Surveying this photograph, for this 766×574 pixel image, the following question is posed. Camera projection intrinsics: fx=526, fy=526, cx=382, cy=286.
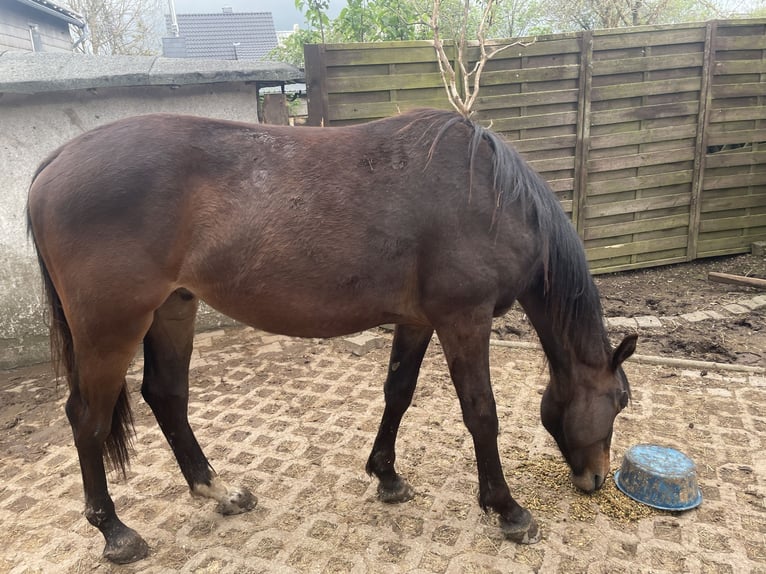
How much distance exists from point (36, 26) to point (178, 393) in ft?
38.9

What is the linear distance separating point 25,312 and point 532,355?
13.6 ft

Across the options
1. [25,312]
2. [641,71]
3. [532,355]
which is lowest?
[532,355]

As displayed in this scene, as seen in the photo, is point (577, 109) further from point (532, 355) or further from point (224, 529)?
point (224, 529)

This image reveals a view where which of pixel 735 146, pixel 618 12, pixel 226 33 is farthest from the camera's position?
pixel 226 33

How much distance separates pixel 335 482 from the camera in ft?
9.05

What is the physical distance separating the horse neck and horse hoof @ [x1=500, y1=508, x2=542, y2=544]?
0.65m

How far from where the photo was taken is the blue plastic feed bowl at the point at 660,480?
240 cm

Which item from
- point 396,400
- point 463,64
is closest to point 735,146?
point 463,64

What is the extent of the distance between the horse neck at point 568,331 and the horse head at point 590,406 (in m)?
0.03

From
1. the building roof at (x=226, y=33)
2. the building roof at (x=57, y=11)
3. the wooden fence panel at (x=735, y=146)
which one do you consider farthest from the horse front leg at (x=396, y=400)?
the building roof at (x=226, y=33)

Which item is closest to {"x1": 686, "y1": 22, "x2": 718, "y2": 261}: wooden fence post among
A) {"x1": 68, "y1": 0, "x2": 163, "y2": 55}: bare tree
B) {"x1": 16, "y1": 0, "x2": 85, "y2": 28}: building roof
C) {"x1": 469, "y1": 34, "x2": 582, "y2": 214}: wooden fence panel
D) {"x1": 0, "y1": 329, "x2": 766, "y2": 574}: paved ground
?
{"x1": 469, "y1": 34, "x2": 582, "y2": 214}: wooden fence panel

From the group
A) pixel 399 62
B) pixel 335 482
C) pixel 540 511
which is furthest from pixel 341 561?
pixel 399 62

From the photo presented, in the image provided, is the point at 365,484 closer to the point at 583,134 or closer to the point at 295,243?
the point at 295,243

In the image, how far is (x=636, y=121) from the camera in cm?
575
